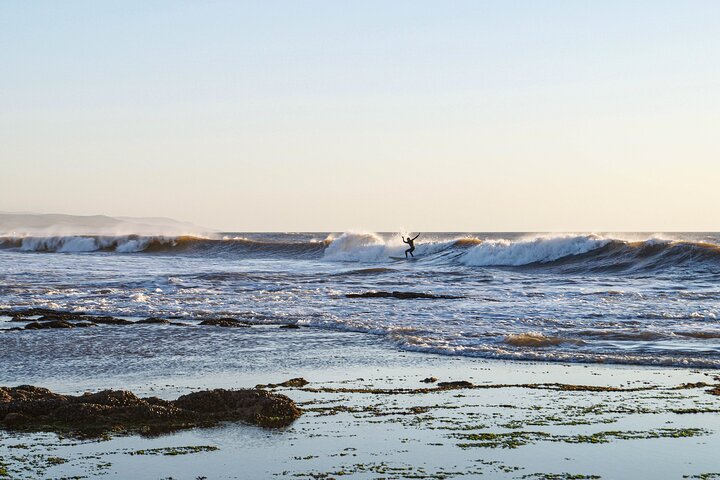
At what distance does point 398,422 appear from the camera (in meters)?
7.75

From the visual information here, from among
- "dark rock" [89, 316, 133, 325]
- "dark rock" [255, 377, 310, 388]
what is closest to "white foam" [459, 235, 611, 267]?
Result: "dark rock" [89, 316, 133, 325]

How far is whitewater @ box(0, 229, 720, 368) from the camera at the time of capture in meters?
13.2

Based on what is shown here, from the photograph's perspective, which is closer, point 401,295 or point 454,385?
point 454,385

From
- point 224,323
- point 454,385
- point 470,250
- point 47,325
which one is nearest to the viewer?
point 454,385

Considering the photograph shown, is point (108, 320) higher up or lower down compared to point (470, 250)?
lower down

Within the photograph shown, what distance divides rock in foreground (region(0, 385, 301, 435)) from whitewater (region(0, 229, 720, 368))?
476 centimetres

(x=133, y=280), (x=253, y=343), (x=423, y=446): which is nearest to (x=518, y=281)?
(x=133, y=280)

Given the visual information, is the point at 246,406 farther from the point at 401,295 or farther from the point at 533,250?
the point at 533,250

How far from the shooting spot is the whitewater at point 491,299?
13.2 m

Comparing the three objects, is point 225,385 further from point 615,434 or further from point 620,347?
point 620,347

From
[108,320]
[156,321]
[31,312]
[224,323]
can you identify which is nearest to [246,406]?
[224,323]

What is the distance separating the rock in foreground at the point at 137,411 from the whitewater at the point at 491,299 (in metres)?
4.76

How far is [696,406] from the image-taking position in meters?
8.44

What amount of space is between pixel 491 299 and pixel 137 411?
553 inches
